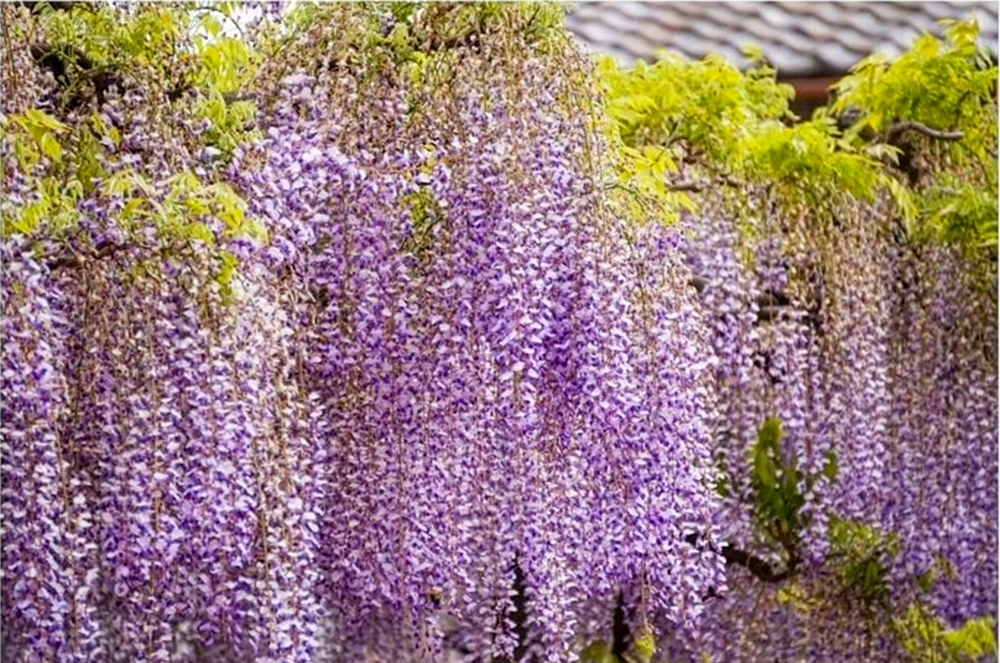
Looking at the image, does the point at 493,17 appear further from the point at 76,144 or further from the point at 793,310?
the point at 793,310

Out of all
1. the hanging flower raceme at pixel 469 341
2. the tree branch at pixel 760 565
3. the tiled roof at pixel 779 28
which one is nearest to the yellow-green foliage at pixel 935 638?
the tree branch at pixel 760 565

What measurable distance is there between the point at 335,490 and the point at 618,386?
62 centimetres

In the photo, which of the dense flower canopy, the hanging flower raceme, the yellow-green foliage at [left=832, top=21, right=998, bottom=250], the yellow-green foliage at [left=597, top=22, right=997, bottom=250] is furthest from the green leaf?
the yellow-green foliage at [left=832, top=21, right=998, bottom=250]

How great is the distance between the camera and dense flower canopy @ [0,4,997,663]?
395 cm

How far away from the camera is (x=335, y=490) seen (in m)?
4.48

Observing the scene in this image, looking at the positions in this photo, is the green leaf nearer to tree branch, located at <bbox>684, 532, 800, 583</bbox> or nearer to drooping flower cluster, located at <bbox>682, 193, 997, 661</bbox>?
drooping flower cluster, located at <bbox>682, 193, 997, 661</bbox>

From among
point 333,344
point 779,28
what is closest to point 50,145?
point 333,344

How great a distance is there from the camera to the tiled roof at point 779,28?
7.29 meters

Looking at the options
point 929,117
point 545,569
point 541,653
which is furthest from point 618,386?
point 929,117

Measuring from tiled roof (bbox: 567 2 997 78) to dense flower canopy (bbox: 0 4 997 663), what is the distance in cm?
220

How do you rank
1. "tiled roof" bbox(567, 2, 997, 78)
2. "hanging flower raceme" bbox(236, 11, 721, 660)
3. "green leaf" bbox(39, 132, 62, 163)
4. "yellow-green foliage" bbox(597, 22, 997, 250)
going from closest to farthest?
"green leaf" bbox(39, 132, 62, 163)
"hanging flower raceme" bbox(236, 11, 721, 660)
"yellow-green foliage" bbox(597, 22, 997, 250)
"tiled roof" bbox(567, 2, 997, 78)

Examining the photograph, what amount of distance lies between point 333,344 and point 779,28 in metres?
3.56

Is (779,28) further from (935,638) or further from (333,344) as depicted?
(333,344)

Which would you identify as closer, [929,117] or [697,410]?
[697,410]
